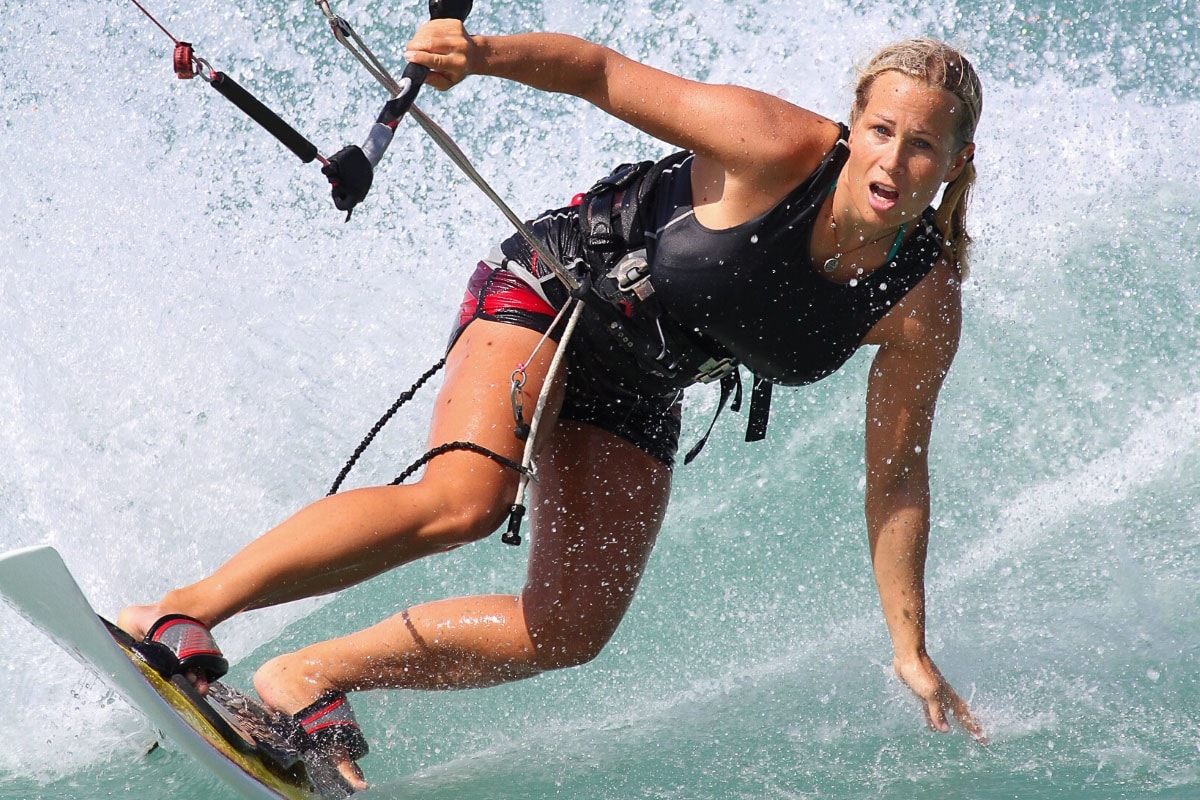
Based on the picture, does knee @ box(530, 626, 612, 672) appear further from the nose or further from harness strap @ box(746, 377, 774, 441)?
the nose

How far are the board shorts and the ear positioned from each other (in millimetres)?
755

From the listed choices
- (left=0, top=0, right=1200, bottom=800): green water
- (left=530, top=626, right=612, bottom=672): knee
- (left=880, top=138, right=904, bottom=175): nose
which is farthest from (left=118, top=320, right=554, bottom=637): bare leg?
(left=880, top=138, right=904, bottom=175): nose

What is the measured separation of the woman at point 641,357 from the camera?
2.44 metres

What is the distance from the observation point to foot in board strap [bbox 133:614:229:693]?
7.94ft

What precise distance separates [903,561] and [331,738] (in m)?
1.30

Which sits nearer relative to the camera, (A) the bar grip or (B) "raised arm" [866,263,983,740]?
(A) the bar grip

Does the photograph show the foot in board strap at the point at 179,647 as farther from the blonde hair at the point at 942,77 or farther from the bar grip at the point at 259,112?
the blonde hair at the point at 942,77

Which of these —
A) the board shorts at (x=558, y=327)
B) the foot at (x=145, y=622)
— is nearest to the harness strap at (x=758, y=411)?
the board shorts at (x=558, y=327)

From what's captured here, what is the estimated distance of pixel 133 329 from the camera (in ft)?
15.2

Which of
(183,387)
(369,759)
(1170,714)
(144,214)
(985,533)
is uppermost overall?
(144,214)

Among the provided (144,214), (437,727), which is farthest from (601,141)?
→ (437,727)

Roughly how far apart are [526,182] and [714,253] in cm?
305

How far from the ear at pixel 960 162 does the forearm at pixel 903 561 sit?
678mm

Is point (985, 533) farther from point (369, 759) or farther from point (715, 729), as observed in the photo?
point (369, 759)
